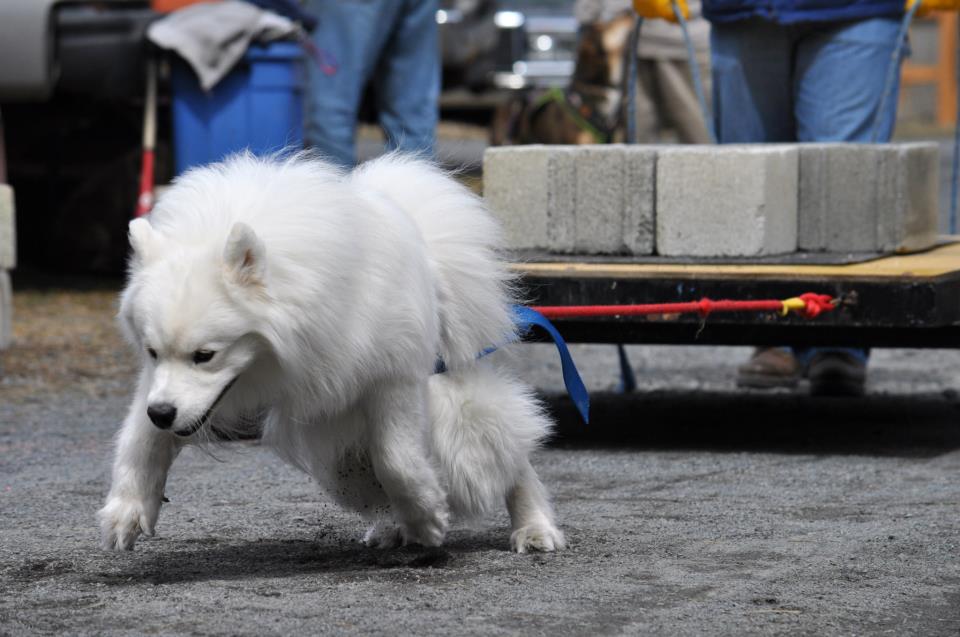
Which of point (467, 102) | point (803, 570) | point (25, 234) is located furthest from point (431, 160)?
point (467, 102)

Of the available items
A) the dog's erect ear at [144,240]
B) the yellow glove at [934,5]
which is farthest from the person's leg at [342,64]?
the dog's erect ear at [144,240]

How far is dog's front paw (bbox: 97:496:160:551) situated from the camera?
3756mm

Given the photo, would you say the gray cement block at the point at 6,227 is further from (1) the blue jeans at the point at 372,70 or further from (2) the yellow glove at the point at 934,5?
(2) the yellow glove at the point at 934,5

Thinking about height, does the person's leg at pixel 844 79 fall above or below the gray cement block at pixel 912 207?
above

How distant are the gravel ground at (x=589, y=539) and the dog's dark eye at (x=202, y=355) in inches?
20.4

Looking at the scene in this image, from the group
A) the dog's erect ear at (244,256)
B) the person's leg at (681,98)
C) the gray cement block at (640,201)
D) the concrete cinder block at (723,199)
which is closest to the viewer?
the dog's erect ear at (244,256)

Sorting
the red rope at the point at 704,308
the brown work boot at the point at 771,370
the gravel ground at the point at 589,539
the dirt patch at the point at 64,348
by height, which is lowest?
the dirt patch at the point at 64,348

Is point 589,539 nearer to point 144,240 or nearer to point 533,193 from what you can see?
point 144,240

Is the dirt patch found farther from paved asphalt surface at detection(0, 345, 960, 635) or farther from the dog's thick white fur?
the dog's thick white fur

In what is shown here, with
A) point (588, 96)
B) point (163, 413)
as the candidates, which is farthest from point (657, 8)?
point (588, 96)

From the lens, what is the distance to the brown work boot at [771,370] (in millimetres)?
6957

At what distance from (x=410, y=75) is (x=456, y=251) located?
5.08 meters

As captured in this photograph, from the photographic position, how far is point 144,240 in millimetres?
3605

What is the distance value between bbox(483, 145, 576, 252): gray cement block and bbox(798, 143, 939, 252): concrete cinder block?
0.80 meters
